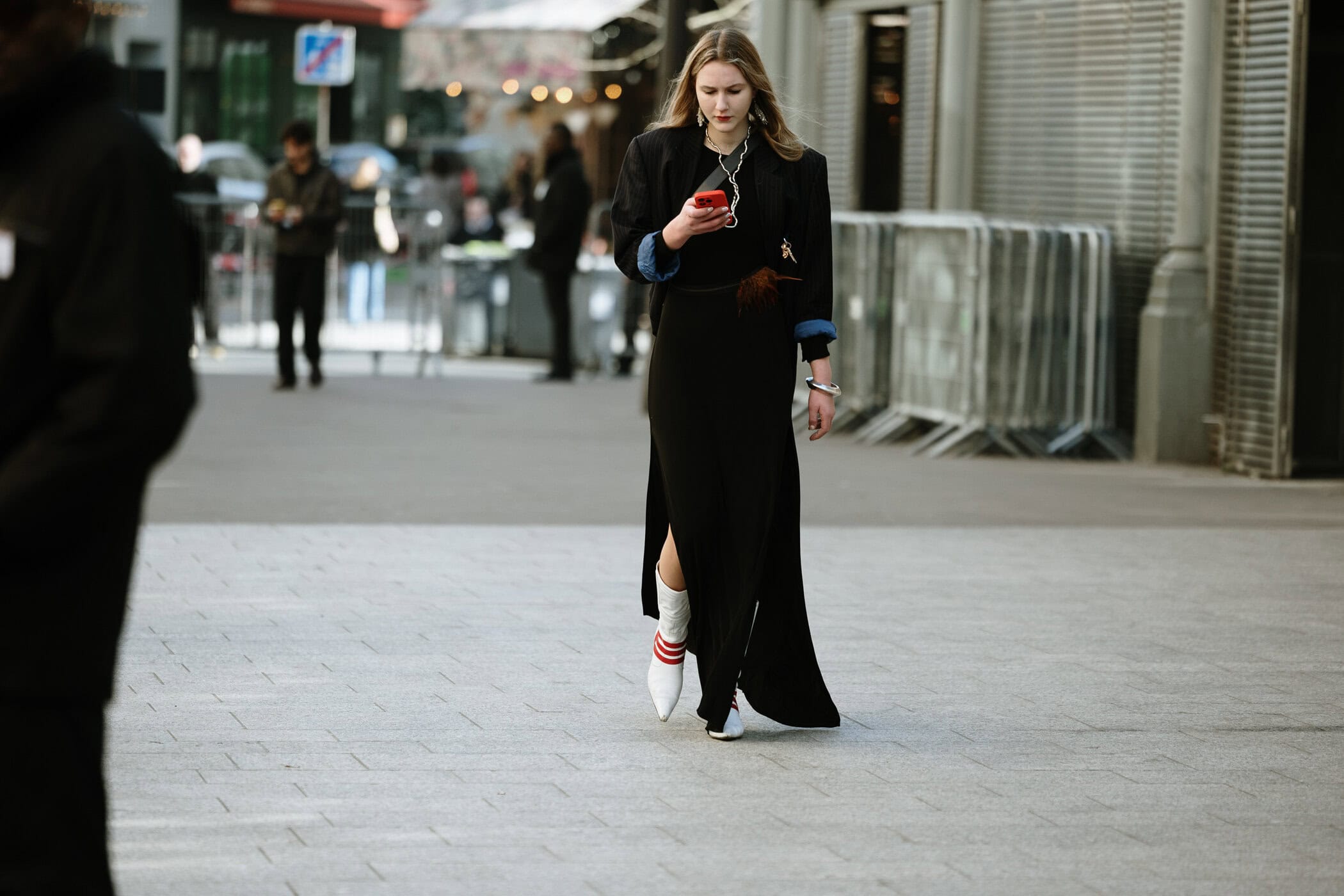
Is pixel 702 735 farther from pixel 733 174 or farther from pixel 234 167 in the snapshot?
pixel 234 167

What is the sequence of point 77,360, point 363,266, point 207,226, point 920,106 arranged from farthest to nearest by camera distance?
point 363,266 → point 207,226 → point 920,106 → point 77,360

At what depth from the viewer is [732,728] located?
594cm

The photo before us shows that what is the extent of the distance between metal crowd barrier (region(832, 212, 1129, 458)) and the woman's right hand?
7618 mm

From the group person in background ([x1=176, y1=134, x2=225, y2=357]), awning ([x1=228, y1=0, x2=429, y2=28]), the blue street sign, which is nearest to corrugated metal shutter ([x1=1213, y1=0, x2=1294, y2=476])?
person in background ([x1=176, y1=134, x2=225, y2=357])

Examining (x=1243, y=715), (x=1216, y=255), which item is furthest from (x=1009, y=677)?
(x=1216, y=255)

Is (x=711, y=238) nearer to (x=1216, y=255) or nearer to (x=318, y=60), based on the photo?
(x=1216, y=255)

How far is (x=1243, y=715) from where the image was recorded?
638 centimetres

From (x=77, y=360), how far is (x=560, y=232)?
620 inches

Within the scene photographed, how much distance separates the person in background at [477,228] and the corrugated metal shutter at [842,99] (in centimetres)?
1079

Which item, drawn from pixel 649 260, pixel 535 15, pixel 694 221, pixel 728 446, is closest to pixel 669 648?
pixel 728 446

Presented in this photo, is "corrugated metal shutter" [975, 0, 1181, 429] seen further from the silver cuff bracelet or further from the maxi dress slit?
the maxi dress slit

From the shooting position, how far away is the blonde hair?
5805mm

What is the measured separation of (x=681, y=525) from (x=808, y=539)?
4.02m

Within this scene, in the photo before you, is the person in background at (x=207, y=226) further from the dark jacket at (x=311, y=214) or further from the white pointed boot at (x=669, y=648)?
the white pointed boot at (x=669, y=648)
